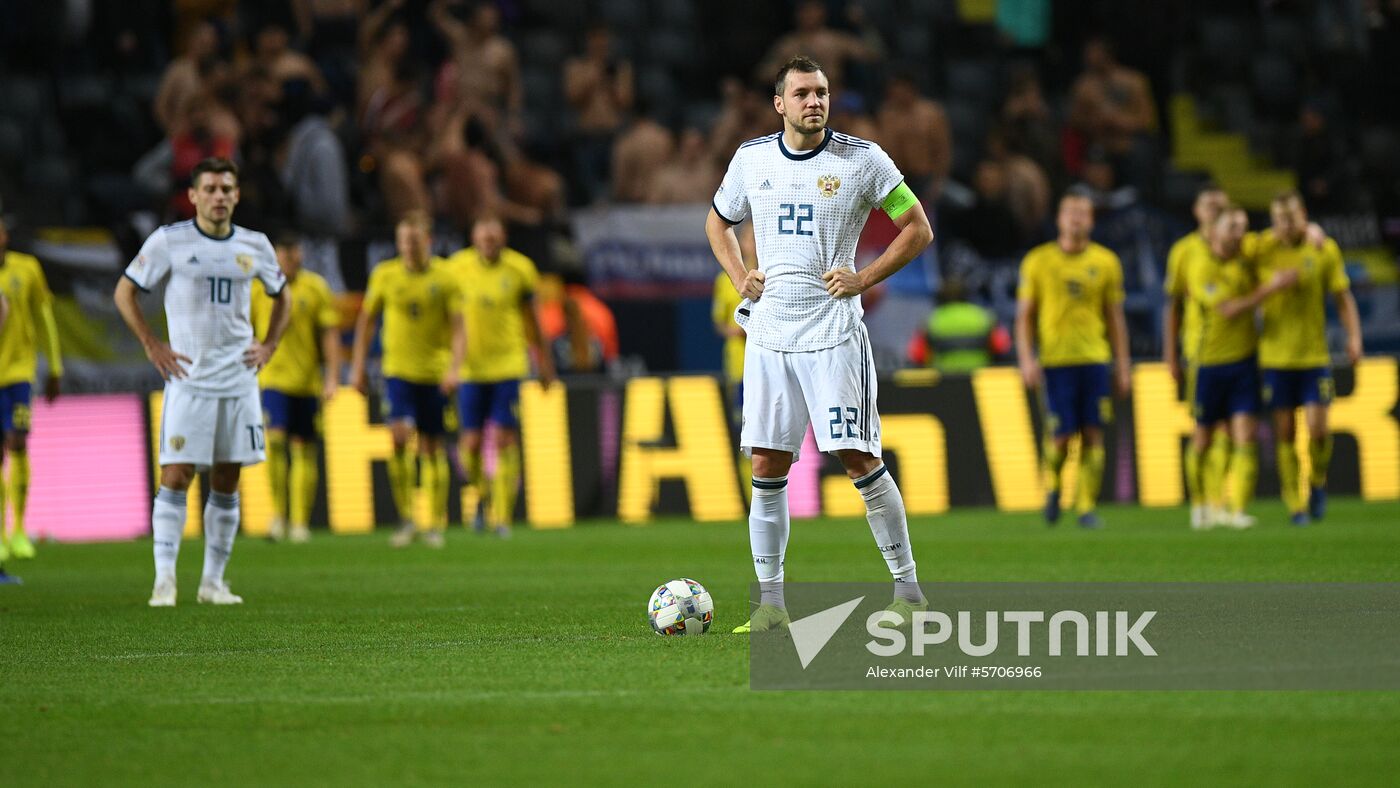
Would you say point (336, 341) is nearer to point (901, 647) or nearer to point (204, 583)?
point (204, 583)

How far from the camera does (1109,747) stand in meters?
5.21

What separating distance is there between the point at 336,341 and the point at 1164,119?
463 inches

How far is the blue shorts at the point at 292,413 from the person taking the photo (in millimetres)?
15916

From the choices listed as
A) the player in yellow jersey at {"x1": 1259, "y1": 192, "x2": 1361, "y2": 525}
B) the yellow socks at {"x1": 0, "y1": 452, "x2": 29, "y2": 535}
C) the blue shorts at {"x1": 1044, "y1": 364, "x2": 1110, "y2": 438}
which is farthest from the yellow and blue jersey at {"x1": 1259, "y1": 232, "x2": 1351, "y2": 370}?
the yellow socks at {"x1": 0, "y1": 452, "x2": 29, "y2": 535}

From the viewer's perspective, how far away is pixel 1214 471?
584 inches

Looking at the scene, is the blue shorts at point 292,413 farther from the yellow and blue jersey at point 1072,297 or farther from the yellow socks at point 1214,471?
the yellow socks at point 1214,471

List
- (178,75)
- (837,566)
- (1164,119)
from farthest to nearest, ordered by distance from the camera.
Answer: (1164,119) < (178,75) < (837,566)

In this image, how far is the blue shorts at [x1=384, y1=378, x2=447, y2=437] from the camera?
50.2ft

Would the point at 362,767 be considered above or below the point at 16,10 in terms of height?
below

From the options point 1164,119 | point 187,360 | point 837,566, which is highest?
point 1164,119

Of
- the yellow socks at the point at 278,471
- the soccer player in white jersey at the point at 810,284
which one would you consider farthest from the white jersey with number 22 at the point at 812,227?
the yellow socks at the point at 278,471

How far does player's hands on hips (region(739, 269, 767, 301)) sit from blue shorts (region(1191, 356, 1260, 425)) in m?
7.94

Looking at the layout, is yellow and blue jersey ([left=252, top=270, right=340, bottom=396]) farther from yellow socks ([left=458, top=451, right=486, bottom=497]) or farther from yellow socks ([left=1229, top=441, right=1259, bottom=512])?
yellow socks ([left=1229, top=441, right=1259, bottom=512])

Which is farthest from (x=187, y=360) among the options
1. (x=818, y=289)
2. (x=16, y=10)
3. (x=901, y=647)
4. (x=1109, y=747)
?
(x=16, y=10)
